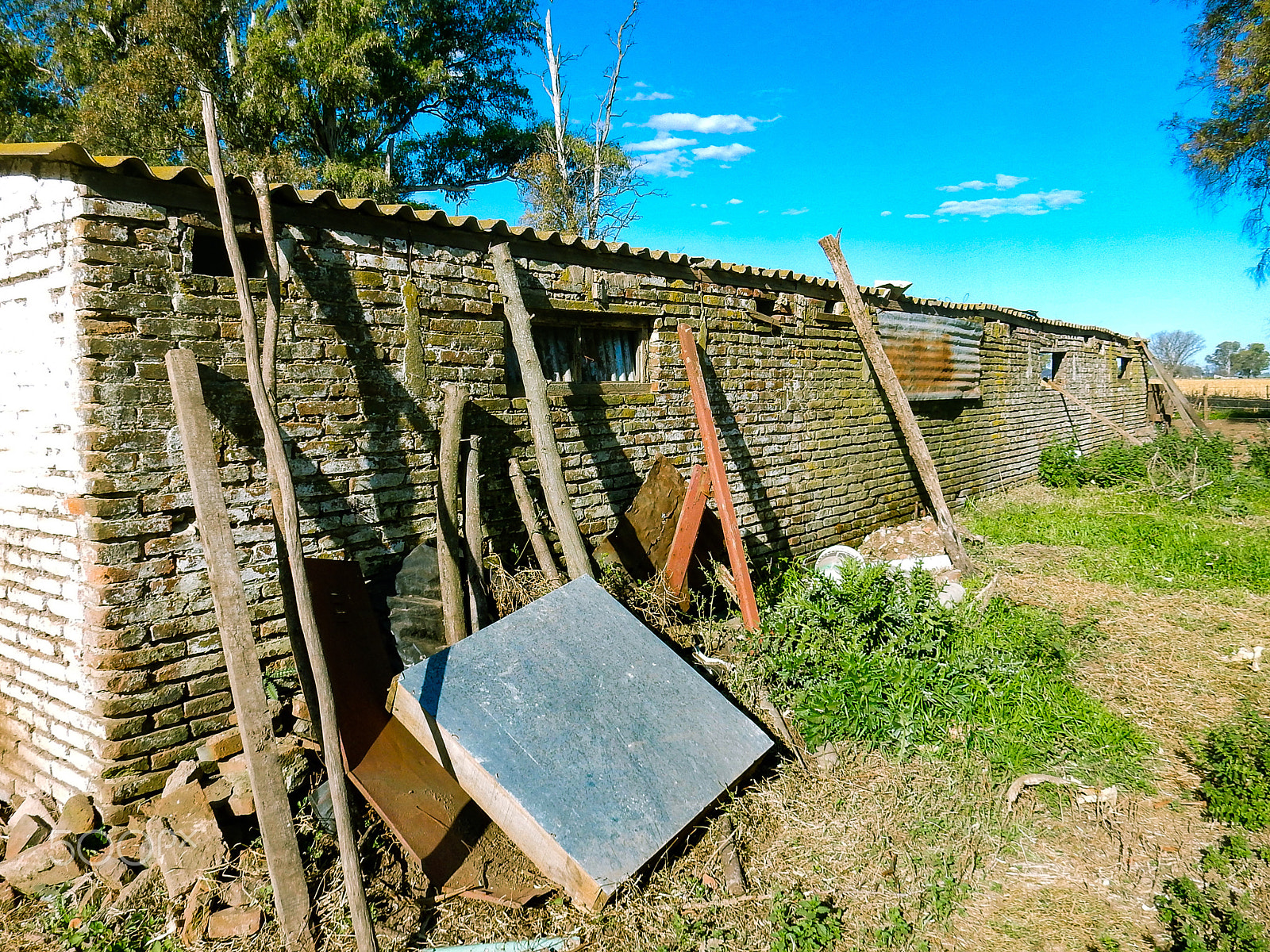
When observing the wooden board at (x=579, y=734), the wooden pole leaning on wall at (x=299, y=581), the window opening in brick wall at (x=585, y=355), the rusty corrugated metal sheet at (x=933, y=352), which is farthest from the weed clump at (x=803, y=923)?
the rusty corrugated metal sheet at (x=933, y=352)

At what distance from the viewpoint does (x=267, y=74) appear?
586 inches

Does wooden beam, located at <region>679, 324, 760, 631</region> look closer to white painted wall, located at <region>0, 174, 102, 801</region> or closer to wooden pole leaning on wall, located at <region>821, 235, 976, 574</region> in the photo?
wooden pole leaning on wall, located at <region>821, 235, 976, 574</region>

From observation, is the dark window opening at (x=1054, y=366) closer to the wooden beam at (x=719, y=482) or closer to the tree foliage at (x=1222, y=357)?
the wooden beam at (x=719, y=482)

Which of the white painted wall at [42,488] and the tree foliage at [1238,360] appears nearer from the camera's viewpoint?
the white painted wall at [42,488]

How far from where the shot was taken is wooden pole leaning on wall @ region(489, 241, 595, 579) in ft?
14.9

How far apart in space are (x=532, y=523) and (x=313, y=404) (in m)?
1.41

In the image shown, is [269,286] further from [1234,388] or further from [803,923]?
[1234,388]

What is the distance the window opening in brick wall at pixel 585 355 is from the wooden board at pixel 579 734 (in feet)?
5.92

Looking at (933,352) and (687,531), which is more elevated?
(933,352)

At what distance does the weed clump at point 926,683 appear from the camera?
390cm

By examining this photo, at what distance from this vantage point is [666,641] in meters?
4.45

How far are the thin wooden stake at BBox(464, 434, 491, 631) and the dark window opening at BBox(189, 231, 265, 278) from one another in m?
1.38

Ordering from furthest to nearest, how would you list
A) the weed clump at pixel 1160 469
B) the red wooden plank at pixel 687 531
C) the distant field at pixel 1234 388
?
1. the distant field at pixel 1234 388
2. the weed clump at pixel 1160 469
3. the red wooden plank at pixel 687 531

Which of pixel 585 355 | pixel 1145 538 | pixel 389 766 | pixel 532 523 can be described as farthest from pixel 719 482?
pixel 1145 538
